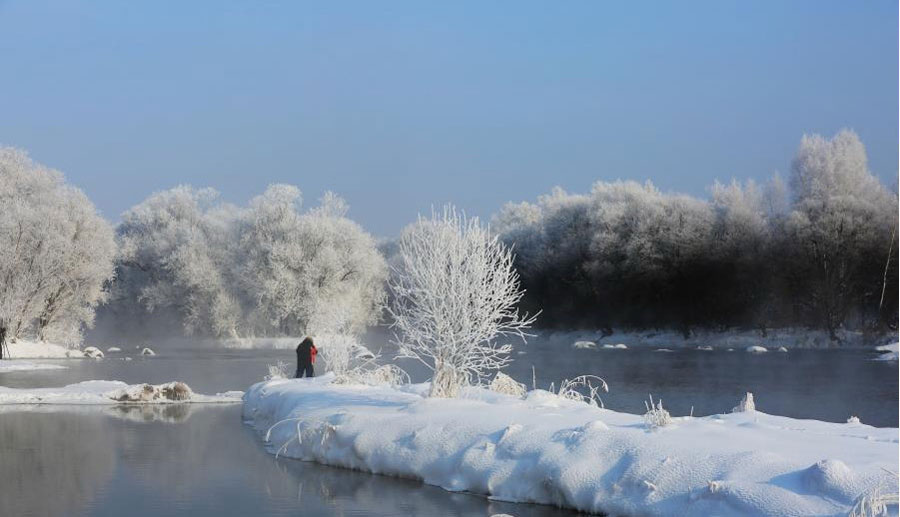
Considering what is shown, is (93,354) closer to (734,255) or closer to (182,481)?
(734,255)

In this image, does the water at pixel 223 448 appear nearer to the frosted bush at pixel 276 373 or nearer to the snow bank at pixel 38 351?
the frosted bush at pixel 276 373

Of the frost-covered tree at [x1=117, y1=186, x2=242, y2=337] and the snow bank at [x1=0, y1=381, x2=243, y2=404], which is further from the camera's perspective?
the frost-covered tree at [x1=117, y1=186, x2=242, y2=337]

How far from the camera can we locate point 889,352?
4412 centimetres

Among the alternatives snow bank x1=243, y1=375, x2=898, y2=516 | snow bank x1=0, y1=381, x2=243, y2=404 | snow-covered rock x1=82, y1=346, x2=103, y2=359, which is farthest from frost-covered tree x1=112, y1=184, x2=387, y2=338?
snow bank x1=243, y1=375, x2=898, y2=516

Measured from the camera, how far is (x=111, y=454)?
1448 centimetres

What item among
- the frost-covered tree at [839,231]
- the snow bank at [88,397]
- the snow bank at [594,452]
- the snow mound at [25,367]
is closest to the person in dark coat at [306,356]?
the snow bank at [88,397]

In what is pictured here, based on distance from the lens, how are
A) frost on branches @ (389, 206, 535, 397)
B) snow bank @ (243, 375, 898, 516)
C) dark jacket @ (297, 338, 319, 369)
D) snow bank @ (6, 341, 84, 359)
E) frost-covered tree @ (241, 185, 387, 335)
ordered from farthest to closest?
frost-covered tree @ (241, 185, 387, 335) < snow bank @ (6, 341, 84, 359) < dark jacket @ (297, 338, 319, 369) < frost on branches @ (389, 206, 535, 397) < snow bank @ (243, 375, 898, 516)

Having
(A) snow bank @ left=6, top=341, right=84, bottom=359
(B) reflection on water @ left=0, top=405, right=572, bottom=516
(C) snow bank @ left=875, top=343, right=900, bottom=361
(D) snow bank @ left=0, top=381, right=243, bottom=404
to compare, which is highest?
Result: (A) snow bank @ left=6, top=341, right=84, bottom=359

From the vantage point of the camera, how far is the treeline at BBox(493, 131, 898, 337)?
5309 centimetres

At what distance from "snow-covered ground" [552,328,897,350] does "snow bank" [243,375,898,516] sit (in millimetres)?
40317

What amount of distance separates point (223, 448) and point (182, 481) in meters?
3.13

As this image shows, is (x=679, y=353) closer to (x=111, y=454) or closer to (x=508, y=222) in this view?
(x=111, y=454)

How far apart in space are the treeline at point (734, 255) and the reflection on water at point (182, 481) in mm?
42723

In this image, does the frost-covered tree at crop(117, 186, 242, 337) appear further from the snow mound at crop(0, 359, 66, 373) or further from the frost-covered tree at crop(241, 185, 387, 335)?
the snow mound at crop(0, 359, 66, 373)
